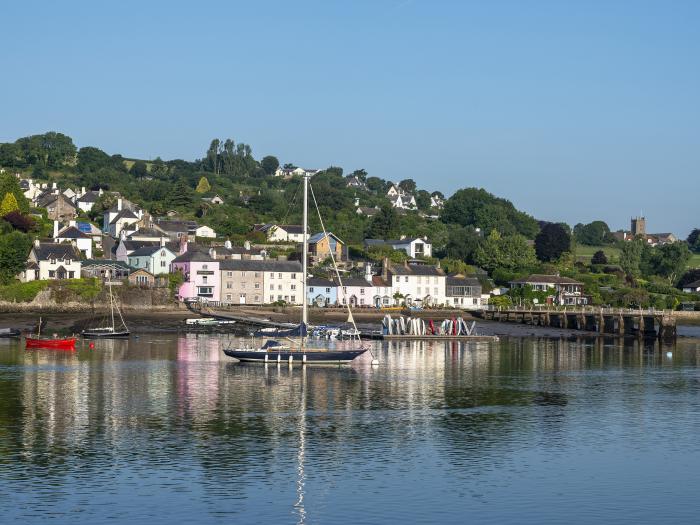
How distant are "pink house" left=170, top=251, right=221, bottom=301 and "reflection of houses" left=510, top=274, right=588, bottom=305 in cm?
4343

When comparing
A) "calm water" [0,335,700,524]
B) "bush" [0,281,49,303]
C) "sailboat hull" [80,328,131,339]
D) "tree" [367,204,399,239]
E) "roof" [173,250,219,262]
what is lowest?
"calm water" [0,335,700,524]

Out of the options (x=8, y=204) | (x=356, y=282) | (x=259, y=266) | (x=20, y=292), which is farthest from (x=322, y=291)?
(x=8, y=204)

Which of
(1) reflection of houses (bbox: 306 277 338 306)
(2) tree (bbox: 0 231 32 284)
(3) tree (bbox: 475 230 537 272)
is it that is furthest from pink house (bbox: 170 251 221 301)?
(3) tree (bbox: 475 230 537 272)

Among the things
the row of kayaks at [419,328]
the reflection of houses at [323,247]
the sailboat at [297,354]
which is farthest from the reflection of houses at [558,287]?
the sailboat at [297,354]

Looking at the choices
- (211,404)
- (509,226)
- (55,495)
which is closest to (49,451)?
(55,495)

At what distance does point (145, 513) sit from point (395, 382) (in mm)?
32811

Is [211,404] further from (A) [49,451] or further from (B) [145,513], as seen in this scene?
(B) [145,513]

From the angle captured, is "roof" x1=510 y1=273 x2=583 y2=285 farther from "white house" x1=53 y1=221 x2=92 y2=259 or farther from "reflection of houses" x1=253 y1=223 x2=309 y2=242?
"white house" x1=53 y1=221 x2=92 y2=259

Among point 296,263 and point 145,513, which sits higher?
point 296,263

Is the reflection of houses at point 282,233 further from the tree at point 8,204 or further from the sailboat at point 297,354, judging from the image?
the sailboat at point 297,354

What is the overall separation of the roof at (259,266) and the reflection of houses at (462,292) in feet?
69.0

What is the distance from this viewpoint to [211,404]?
51.7 m

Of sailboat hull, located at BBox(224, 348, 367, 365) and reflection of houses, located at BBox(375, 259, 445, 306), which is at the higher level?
reflection of houses, located at BBox(375, 259, 445, 306)

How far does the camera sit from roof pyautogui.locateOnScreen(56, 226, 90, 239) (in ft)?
420
